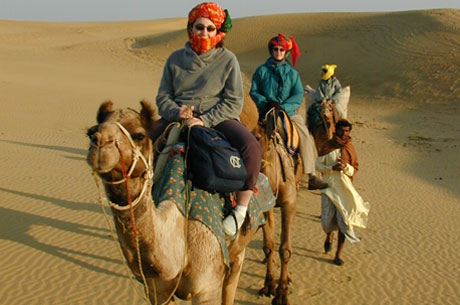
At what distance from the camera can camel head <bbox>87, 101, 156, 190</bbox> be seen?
2521mm

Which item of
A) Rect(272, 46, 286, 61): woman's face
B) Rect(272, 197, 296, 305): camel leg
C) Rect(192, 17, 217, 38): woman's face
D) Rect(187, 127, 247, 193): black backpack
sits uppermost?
Rect(192, 17, 217, 38): woman's face

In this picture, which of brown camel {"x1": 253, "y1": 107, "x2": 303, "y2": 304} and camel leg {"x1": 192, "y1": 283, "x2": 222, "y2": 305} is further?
brown camel {"x1": 253, "y1": 107, "x2": 303, "y2": 304}

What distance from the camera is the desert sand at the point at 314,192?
6855mm

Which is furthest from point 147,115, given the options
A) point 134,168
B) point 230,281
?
point 230,281

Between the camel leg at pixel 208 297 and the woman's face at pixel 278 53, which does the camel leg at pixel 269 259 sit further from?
the camel leg at pixel 208 297

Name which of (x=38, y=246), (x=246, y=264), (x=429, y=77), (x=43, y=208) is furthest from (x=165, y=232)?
(x=429, y=77)

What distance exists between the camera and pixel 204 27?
3982 mm

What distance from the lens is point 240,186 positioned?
3617 mm

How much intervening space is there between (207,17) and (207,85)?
0.54 metres

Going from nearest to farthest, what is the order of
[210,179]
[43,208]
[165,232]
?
[165,232], [210,179], [43,208]

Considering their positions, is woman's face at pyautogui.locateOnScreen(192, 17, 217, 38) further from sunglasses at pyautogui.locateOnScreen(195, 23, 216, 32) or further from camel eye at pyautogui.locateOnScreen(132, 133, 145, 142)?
camel eye at pyautogui.locateOnScreen(132, 133, 145, 142)

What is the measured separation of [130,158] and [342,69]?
113 ft

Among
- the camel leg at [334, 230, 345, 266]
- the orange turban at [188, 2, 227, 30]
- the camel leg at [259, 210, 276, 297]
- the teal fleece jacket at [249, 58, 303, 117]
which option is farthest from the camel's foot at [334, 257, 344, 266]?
the orange turban at [188, 2, 227, 30]

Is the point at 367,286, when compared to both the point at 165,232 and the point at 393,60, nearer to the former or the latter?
the point at 165,232
